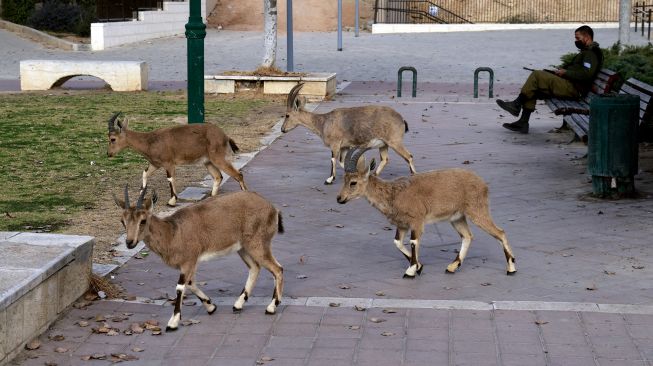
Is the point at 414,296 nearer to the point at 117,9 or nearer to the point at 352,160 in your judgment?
the point at 352,160

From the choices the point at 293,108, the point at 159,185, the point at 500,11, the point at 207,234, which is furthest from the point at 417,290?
the point at 500,11

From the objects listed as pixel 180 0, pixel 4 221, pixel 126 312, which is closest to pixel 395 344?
pixel 126 312

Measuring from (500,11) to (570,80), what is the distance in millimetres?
32989

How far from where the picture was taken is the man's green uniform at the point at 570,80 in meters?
17.0

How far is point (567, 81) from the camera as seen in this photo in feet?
56.5

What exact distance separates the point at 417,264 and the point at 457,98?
512 inches

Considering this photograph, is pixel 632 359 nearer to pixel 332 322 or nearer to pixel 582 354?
pixel 582 354

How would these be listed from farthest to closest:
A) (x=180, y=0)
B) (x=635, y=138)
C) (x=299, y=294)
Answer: (x=180, y=0)
(x=635, y=138)
(x=299, y=294)

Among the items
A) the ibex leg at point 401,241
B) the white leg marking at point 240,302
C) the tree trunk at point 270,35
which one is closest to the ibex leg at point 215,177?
the ibex leg at point 401,241

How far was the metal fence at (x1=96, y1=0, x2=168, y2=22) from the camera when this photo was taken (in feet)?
124

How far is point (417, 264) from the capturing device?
924 cm

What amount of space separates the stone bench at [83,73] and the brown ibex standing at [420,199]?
14813 mm

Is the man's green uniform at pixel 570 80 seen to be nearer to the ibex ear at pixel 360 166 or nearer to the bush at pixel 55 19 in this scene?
the ibex ear at pixel 360 166

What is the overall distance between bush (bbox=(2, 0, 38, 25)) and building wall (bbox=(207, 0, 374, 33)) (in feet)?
23.3
